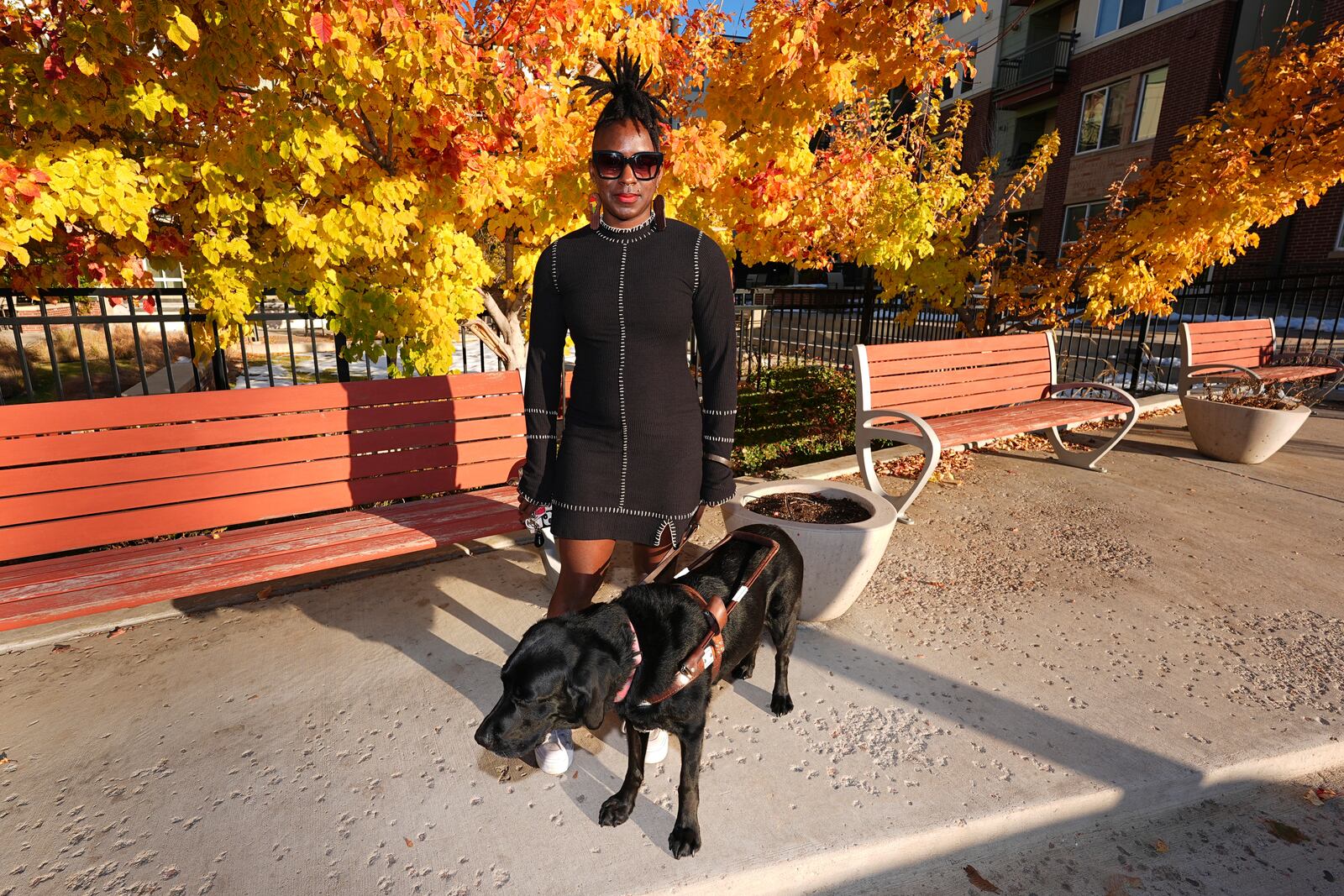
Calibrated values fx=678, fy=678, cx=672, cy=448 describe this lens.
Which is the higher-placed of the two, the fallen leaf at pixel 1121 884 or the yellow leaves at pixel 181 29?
Answer: the yellow leaves at pixel 181 29

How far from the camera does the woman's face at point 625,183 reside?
6.73ft

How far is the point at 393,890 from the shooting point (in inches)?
77.0

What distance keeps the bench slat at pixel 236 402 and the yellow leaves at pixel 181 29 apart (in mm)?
1423

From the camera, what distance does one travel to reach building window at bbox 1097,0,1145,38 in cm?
2036

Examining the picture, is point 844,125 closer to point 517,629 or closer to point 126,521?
point 517,629

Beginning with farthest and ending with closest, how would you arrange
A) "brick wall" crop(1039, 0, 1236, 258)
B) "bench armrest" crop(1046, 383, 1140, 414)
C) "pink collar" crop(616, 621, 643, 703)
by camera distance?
1. "brick wall" crop(1039, 0, 1236, 258)
2. "bench armrest" crop(1046, 383, 1140, 414)
3. "pink collar" crop(616, 621, 643, 703)

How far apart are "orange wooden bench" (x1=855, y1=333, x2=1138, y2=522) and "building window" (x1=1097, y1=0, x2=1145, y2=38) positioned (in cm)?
2148

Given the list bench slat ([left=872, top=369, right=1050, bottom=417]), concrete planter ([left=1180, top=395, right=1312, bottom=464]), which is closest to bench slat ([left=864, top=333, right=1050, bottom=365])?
bench slat ([left=872, top=369, right=1050, bottom=417])

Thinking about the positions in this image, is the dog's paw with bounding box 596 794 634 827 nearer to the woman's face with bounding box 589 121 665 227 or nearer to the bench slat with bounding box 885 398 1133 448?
the woman's face with bounding box 589 121 665 227

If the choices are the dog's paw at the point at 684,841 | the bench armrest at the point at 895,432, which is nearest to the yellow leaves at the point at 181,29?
the dog's paw at the point at 684,841

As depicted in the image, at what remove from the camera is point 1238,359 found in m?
7.36

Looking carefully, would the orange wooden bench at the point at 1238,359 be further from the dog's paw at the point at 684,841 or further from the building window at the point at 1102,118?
the building window at the point at 1102,118

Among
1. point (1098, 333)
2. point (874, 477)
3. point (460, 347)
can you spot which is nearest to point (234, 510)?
point (874, 477)

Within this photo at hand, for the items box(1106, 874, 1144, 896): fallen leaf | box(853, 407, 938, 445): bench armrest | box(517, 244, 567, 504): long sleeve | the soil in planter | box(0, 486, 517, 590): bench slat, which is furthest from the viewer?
box(853, 407, 938, 445): bench armrest
